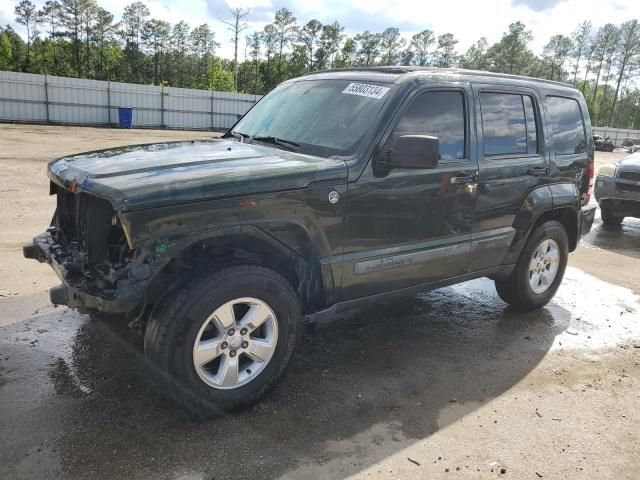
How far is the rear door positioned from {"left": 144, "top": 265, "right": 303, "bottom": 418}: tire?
72.2 inches

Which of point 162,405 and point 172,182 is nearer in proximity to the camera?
point 172,182

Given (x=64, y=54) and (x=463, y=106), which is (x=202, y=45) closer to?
(x=64, y=54)

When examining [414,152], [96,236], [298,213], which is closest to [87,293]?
[96,236]

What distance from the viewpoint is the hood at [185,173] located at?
273 centimetres

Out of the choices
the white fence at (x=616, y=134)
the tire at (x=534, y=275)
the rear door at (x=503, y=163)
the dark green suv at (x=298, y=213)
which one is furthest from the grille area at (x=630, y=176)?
the white fence at (x=616, y=134)

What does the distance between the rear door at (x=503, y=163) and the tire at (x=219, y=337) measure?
6.01 feet

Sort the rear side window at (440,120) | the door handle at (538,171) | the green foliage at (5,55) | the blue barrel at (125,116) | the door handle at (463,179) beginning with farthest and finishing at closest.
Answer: the green foliage at (5,55) → the blue barrel at (125,116) → the door handle at (538,171) → the door handle at (463,179) → the rear side window at (440,120)

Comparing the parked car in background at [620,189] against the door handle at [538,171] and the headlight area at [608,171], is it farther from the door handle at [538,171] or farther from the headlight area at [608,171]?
the door handle at [538,171]

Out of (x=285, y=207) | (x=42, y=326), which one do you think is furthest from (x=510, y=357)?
(x=42, y=326)

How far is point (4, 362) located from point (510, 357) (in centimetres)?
370

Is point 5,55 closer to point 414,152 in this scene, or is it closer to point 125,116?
point 125,116

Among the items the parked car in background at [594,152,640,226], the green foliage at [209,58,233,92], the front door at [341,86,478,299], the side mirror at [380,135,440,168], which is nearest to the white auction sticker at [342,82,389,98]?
the front door at [341,86,478,299]

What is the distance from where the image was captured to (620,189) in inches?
370

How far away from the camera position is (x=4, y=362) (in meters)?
3.60
